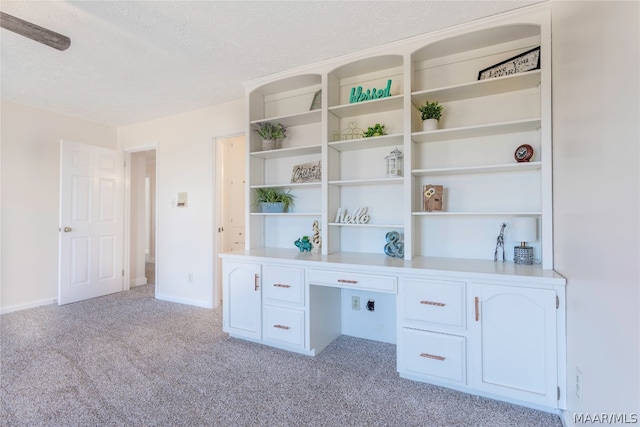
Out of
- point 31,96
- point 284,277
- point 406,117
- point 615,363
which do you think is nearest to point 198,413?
point 284,277

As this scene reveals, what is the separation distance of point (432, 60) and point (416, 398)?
243 centimetres

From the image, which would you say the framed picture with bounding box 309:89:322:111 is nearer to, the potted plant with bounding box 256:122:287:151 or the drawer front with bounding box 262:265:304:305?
the potted plant with bounding box 256:122:287:151

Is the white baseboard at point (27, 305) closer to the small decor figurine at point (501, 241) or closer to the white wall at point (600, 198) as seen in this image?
the small decor figurine at point (501, 241)

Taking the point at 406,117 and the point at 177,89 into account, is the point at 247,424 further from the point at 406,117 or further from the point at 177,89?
the point at 177,89

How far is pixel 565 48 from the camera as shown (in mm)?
1618

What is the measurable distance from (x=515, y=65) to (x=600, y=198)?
131 cm

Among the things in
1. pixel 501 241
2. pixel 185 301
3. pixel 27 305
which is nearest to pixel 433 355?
pixel 501 241

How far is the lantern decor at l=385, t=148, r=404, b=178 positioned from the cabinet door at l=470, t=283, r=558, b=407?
1.00m

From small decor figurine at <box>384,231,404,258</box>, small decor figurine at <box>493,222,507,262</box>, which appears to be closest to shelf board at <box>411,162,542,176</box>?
small decor figurine at <box>493,222,507,262</box>

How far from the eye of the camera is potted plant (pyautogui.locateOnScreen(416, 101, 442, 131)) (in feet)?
7.38

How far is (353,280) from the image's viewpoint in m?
2.16

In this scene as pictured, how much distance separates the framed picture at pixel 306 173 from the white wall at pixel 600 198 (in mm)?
1780

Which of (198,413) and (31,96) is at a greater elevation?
(31,96)

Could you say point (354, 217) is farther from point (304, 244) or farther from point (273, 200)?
point (273, 200)
